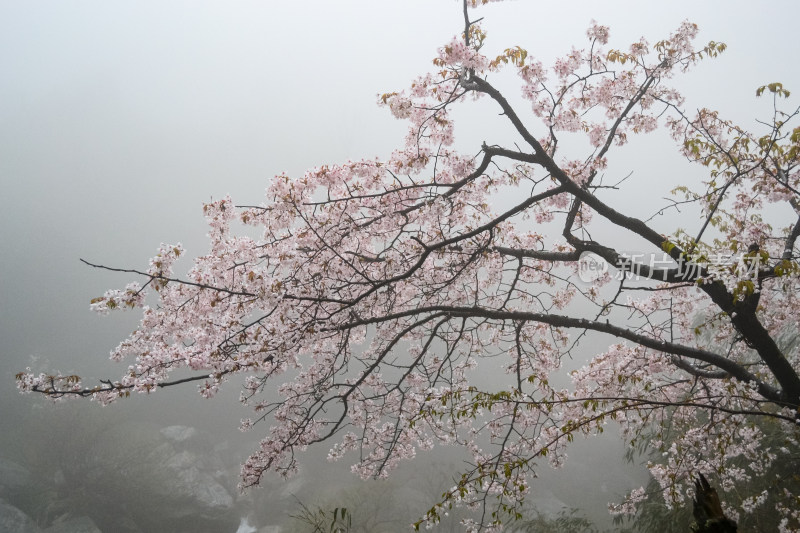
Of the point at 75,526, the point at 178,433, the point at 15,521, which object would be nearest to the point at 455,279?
the point at 75,526

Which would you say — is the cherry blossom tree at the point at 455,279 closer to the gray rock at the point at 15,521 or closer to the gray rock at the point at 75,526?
the gray rock at the point at 75,526

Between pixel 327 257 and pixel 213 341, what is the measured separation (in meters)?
1.53

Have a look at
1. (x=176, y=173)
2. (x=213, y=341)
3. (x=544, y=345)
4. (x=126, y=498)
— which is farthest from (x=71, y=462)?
(x=176, y=173)

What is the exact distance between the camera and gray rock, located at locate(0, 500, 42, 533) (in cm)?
1406

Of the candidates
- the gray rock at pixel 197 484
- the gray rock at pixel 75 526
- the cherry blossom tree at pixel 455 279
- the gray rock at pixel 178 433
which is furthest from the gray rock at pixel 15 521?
the cherry blossom tree at pixel 455 279

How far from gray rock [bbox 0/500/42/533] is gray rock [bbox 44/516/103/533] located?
0.48 meters

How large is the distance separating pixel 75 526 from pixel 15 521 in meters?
2.20

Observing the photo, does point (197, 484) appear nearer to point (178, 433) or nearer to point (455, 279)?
point (178, 433)

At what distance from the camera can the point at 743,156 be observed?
4.72 metres

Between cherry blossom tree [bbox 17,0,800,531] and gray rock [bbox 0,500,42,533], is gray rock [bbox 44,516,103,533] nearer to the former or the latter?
gray rock [bbox 0,500,42,533]

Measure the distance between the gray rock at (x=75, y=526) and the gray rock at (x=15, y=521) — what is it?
0.48 m

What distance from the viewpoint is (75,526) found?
47.2 feet

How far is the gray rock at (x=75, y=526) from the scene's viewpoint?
14.3m

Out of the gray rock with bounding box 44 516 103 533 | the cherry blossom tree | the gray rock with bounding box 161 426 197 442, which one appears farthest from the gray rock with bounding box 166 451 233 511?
the cherry blossom tree
